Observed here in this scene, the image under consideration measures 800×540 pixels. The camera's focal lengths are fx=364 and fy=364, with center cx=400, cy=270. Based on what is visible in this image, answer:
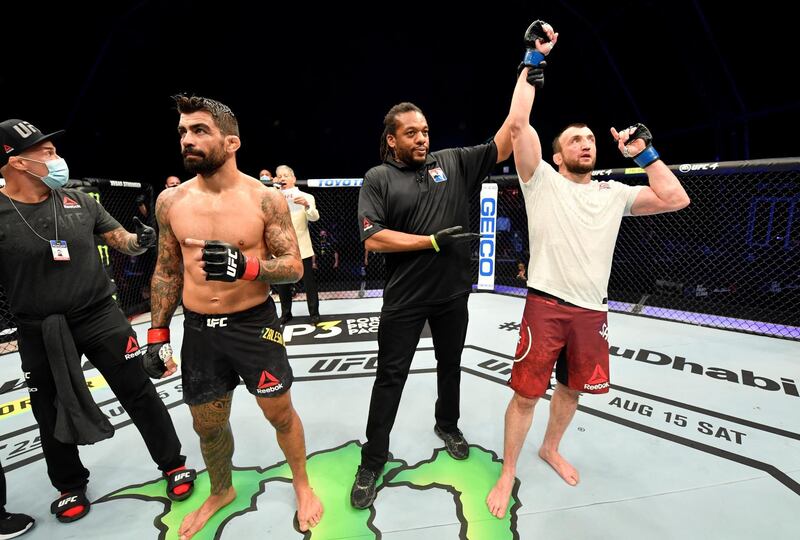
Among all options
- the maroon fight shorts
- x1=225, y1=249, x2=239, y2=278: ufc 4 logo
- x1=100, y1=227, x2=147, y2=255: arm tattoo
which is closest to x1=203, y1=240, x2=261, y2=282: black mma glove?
x1=225, y1=249, x2=239, y2=278: ufc 4 logo

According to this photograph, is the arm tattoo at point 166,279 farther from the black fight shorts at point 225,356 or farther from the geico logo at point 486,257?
the geico logo at point 486,257

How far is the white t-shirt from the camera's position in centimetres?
159

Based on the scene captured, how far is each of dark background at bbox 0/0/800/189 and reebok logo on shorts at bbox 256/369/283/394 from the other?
20.2ft

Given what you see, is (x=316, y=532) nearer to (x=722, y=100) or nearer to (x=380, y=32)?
(x=722, y=100)

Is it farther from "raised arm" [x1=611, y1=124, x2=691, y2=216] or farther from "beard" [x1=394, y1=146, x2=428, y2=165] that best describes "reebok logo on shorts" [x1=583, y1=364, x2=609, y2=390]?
"beard" [x1=394, y1=146, x2=428, y2=165]

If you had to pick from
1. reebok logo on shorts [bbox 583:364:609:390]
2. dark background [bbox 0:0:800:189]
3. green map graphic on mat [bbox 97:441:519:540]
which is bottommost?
green map graphic on mat [bbox 97:441:519:540]

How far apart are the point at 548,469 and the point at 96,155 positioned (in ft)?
29.8

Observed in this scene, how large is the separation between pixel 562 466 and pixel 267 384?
152cm

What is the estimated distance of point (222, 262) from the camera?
3.84 ft

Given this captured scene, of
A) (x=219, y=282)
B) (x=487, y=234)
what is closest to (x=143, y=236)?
(x=219, y=282)

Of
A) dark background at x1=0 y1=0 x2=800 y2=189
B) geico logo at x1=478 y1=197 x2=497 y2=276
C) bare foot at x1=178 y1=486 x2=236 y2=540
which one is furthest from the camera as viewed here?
dark background at x1=0 y1=0 x2=800 y2=189

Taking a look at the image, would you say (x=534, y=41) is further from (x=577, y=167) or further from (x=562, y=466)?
(x=562, y=466)

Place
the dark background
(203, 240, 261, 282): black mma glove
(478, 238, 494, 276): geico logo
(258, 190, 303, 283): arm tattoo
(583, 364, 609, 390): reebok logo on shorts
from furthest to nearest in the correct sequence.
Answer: the dark background
(478, 238, 494, 276): geico logo
(583, 364, 609, 390): reebok logo on shorts
(258, 190, 303, 283): arm tattoo
(203, 240, 261, 282): black mma glove

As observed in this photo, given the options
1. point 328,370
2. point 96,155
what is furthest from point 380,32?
point 328,370
